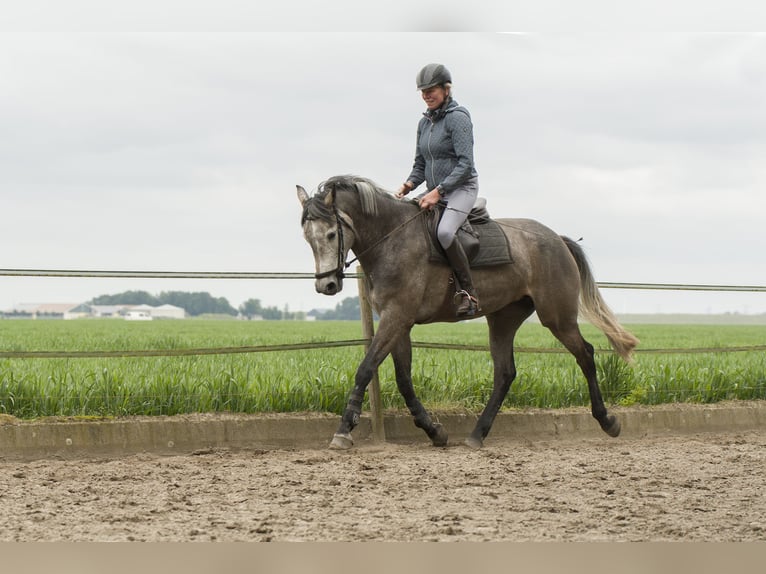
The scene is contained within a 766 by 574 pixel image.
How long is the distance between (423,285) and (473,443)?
4.46ft

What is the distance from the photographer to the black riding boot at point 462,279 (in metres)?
6.96

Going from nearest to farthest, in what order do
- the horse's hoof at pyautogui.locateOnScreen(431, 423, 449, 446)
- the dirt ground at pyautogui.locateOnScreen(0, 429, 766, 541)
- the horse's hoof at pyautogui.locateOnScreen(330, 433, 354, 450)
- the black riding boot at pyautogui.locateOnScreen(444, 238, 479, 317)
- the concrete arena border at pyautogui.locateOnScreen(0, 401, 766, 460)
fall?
the dirt ground at pyautogui.locateOnScreen(0, 429, 766, 541) < the horse's hoof at pyautogui.locateOnScreen(330, 433, 354, 450) < the concrete arena border at pyautogui.locateOnScreen(0, 401, 766, 460) < the black riding boot at pyautogui.locateOnScreen(444, 238, 479, 317) < the horse's hoof at pyautogui.locateOnScreen(431, 423, 449, 446)

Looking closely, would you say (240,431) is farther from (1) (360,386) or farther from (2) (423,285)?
(2) (423,285)

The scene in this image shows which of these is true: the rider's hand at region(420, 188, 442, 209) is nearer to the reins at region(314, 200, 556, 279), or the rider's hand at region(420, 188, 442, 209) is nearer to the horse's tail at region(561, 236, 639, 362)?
the reins at region(314, 200, 556, 279)

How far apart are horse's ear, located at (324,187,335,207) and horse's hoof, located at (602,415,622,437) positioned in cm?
316

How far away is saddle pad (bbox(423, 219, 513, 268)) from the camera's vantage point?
23.2 ft

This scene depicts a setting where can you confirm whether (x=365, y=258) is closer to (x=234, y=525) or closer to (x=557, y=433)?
(x=557, y=433)

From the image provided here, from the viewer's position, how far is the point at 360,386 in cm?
671

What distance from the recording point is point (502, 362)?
7.64m

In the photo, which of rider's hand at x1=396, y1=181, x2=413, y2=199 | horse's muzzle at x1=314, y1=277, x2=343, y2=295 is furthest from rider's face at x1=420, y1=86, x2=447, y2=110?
horse's muzzle at x1=314, y1=277, x2=343, y2=295

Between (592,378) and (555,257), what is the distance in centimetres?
111

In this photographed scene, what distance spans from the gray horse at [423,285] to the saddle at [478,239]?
7 cm

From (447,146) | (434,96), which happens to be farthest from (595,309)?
(434,96)

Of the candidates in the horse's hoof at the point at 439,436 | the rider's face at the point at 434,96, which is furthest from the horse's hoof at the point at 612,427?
the rider's face at the point at 434,96
